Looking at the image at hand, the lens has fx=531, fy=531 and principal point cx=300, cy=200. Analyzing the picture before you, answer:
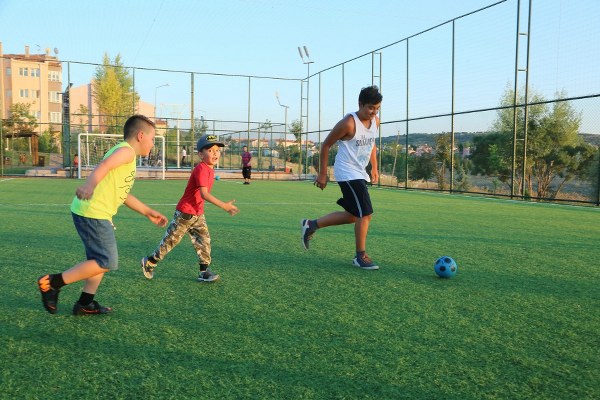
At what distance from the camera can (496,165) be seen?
17812 mm

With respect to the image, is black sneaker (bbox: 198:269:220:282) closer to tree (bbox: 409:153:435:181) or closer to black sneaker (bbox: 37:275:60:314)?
black sneaker (bbox: 37:275:60:314)

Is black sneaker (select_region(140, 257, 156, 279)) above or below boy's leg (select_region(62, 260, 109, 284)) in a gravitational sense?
below

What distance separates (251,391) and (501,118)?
17.7 m

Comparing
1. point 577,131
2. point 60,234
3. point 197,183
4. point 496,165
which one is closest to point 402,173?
point 496,165

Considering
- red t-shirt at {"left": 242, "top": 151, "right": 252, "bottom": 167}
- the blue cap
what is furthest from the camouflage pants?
red t-shirt at {"left": 242, "top": 151, "right": 252, "bottom": 167}

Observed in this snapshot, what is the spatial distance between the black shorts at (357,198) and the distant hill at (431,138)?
36.9 ft

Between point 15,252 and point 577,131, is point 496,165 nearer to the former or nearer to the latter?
point 577,131

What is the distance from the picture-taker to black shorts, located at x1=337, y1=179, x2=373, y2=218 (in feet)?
17.4

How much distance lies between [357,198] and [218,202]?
5.46 feet

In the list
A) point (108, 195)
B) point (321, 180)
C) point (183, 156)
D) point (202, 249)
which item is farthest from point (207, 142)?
point (183, 156)

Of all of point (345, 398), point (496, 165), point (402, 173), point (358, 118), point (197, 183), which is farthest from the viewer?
point (402, 173)

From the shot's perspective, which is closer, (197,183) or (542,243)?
(197,183)

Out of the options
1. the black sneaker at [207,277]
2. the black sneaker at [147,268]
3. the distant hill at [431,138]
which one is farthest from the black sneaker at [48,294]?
the distant hill at [431,138]

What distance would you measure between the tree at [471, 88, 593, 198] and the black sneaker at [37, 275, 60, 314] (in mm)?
14605
